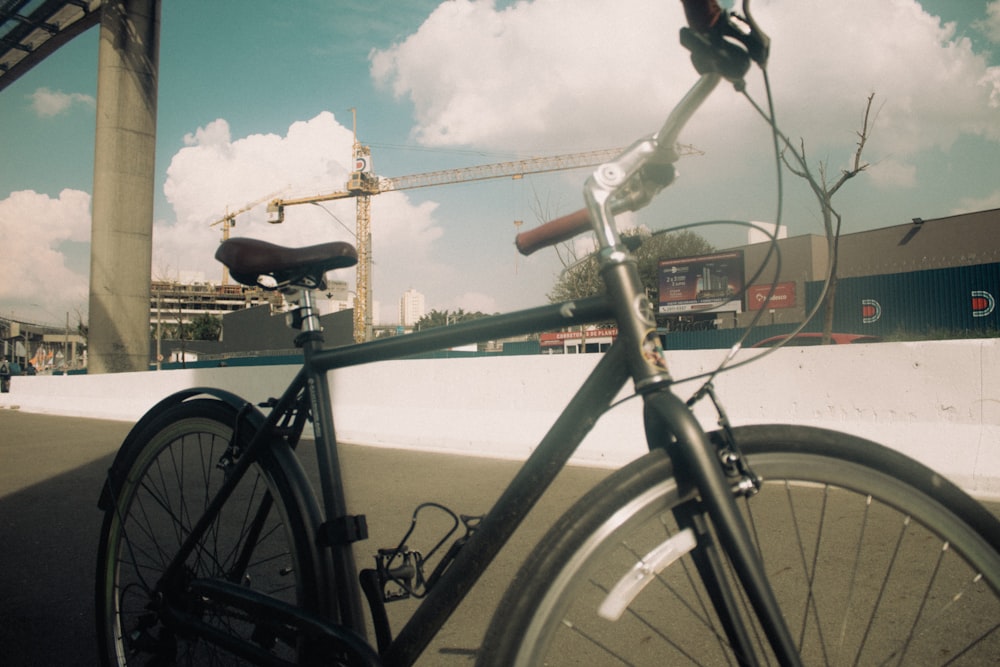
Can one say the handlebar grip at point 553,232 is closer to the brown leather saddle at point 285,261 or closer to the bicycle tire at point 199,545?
the brown leather saddle at point 285,261

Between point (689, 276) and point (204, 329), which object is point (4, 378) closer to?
point (689, 276)

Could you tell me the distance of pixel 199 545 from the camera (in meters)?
2.25

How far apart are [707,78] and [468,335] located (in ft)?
2.54

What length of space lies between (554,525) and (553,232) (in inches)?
26.3

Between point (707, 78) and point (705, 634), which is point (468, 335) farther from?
point (705, 634)

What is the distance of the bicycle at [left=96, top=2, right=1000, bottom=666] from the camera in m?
1.23

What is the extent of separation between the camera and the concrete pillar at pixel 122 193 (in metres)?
28.5

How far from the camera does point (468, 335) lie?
5.59ft

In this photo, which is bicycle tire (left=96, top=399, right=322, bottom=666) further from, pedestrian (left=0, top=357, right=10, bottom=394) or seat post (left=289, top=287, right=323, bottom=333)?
pedestrian (left=0, top=357, right=10, bottom=394)

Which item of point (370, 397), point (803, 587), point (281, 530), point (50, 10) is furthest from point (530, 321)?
point (50, 10)

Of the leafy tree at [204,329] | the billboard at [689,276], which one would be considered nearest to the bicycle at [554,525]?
the billboard at [689,276]

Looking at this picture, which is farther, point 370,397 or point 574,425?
point 370,397

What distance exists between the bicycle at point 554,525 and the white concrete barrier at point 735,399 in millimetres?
3604

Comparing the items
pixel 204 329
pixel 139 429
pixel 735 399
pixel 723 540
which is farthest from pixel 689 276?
pixel 204 329
